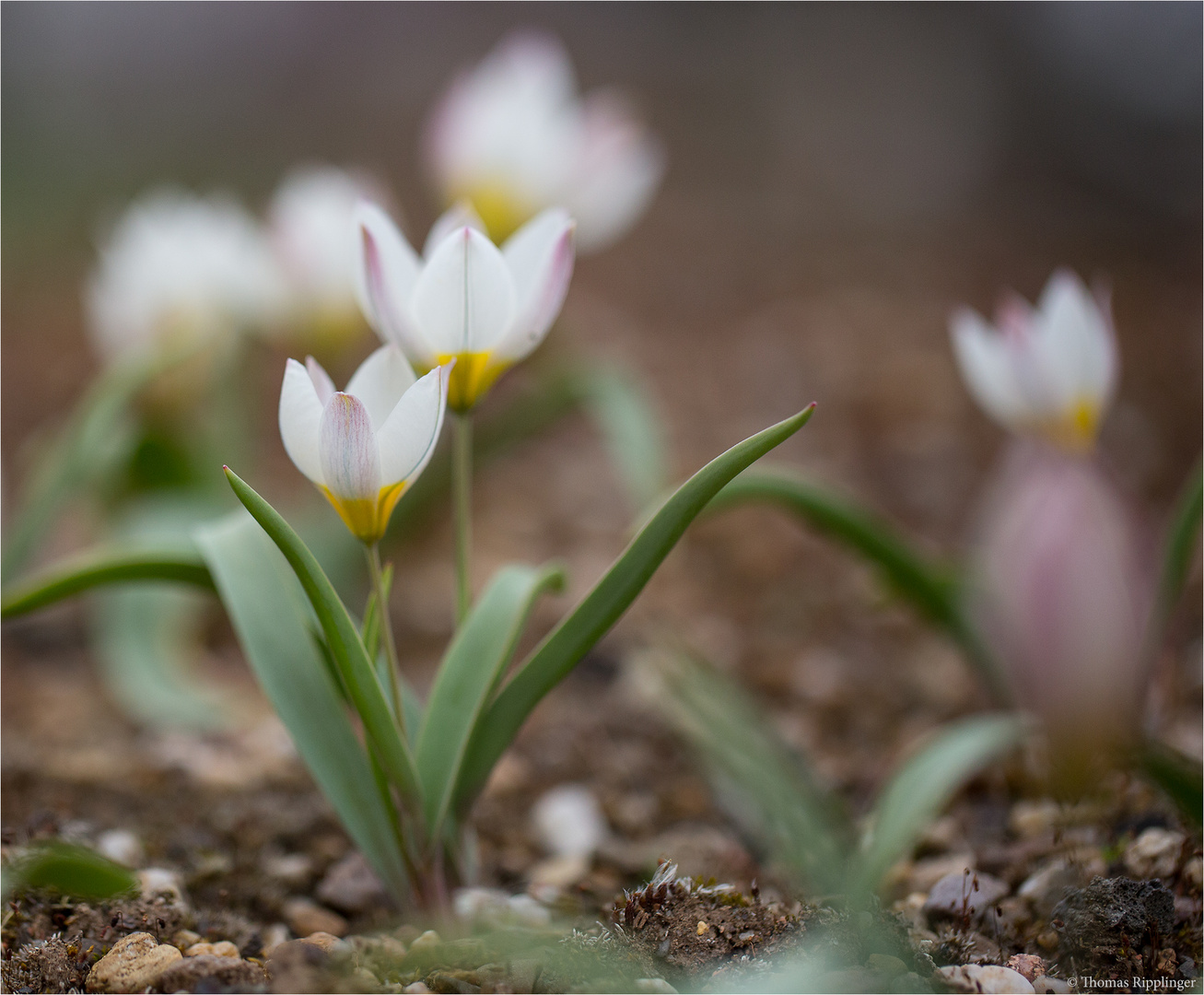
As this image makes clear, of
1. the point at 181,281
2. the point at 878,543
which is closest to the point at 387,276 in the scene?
the point at 878,543

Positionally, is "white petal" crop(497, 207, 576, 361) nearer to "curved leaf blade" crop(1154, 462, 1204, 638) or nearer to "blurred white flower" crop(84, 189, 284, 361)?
"curved leaf blade" crop(1154, 462, 1204, 638)

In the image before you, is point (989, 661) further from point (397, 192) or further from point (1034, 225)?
point (397, 192)

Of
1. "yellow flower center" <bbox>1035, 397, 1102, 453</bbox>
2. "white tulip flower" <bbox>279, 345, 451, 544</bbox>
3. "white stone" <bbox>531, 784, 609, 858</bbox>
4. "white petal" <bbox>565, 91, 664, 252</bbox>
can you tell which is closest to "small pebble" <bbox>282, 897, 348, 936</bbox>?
"white stone" <bbox>531, 784, 609, 858</bbox>

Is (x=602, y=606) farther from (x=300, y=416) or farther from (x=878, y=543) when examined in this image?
(x=878, y=543)

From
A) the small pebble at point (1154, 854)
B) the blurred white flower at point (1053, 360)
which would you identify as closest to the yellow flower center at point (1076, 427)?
the blurred white flower at point (1053, 360)

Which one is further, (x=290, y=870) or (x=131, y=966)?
(x=290, y=870)
